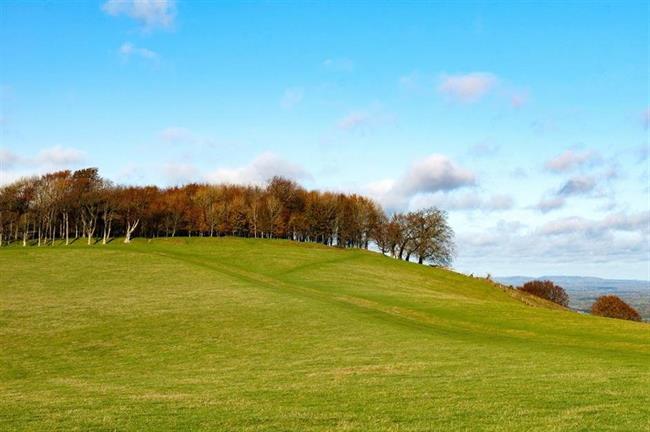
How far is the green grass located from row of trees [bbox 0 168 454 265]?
194 ft

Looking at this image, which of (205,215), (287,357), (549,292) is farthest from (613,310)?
(287,357)

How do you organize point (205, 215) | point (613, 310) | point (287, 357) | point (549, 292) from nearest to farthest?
point (287, 357) < point (613, 310) < point (205, 215) < point (549, 292)

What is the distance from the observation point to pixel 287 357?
32156 mm

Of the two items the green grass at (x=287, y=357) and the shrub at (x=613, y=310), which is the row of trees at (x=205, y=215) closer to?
the shrub at (x=613, y=310)

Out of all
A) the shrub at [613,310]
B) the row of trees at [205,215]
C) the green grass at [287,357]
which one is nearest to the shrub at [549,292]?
the shrub at [613,310]

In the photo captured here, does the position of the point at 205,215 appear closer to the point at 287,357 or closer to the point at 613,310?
the point at 613,310

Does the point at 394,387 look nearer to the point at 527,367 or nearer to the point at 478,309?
the point at 527,367

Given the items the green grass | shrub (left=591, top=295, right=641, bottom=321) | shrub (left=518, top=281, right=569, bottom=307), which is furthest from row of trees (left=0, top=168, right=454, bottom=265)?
the green grass

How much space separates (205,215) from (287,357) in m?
131

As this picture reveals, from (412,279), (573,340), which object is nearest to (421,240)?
(412,279)

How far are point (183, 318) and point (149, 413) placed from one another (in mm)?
28563

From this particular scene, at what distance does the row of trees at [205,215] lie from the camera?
134375 mm

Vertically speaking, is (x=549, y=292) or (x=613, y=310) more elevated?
(x=549, y=292)

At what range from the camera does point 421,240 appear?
147750 mm
